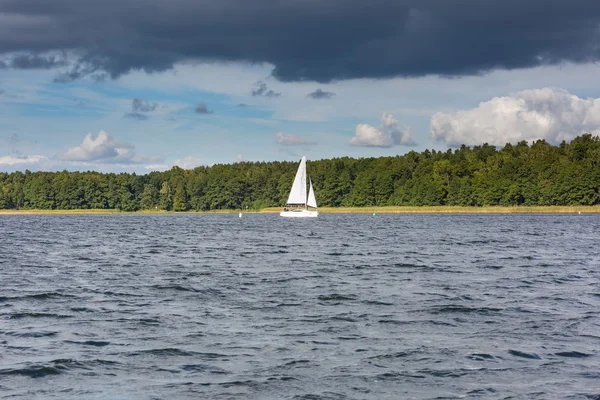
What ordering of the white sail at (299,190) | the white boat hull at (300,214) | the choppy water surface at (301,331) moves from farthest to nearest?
the white sail at (299,190)
the white boat hull at (300,214)
the choppy water surface at (301,331)

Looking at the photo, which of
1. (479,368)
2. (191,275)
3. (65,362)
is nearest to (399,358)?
(479,368)

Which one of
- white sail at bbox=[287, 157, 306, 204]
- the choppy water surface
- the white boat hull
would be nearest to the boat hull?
the white boat hull

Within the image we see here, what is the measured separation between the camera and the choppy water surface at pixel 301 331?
15938 mm

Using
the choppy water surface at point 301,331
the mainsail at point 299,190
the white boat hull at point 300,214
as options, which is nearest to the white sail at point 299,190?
the mainsail at point 299,190

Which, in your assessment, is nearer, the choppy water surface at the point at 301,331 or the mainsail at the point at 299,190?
the choppy water surface at the point at 301,331

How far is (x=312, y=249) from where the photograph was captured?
58.3m

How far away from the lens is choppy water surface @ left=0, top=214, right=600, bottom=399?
15938 millimetres

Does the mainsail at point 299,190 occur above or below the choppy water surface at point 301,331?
above

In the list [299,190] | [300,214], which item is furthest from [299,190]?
[300,214]

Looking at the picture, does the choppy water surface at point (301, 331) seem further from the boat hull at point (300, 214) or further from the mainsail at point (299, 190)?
the mainsail at point (299, 190)

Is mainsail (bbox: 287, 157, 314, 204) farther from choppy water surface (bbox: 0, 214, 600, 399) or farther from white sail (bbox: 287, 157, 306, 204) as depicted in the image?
choppy water surface (bbox: 0, 214, 600, 399)

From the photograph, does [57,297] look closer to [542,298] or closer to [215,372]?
[215,372]

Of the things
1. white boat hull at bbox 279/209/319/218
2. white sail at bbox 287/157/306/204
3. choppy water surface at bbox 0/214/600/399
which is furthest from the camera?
white sail at bbox 287/157/306/204

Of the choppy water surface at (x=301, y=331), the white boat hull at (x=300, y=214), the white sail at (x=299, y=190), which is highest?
the white sail at (x=299, y=190)
